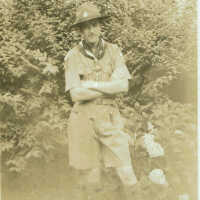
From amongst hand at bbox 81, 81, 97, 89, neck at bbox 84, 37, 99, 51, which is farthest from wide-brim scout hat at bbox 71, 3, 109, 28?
hand at bbox 81, 81, 97, 89

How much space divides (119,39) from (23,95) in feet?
4.69

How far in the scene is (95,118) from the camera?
3.48m

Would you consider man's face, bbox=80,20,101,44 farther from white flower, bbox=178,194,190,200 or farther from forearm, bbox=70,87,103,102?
white flower, bbox=178,194,190,200

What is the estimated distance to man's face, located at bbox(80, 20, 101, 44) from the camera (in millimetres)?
3328

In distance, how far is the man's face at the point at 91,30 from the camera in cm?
333

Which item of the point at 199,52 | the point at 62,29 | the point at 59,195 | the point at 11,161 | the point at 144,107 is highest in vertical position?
the point at 62,29

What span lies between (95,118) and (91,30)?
34.8 inches

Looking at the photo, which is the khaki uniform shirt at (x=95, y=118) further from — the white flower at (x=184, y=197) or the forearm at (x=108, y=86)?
the white flower at (x=184, y=197)

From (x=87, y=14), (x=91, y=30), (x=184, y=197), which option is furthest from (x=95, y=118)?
(x=184, y=197)

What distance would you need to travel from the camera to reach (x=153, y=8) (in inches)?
167

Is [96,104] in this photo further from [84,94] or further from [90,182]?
[90,182]

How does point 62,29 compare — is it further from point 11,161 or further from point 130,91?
point 11,161

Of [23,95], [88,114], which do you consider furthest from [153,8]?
[23,95]

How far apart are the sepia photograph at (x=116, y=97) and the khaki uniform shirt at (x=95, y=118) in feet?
1.53
